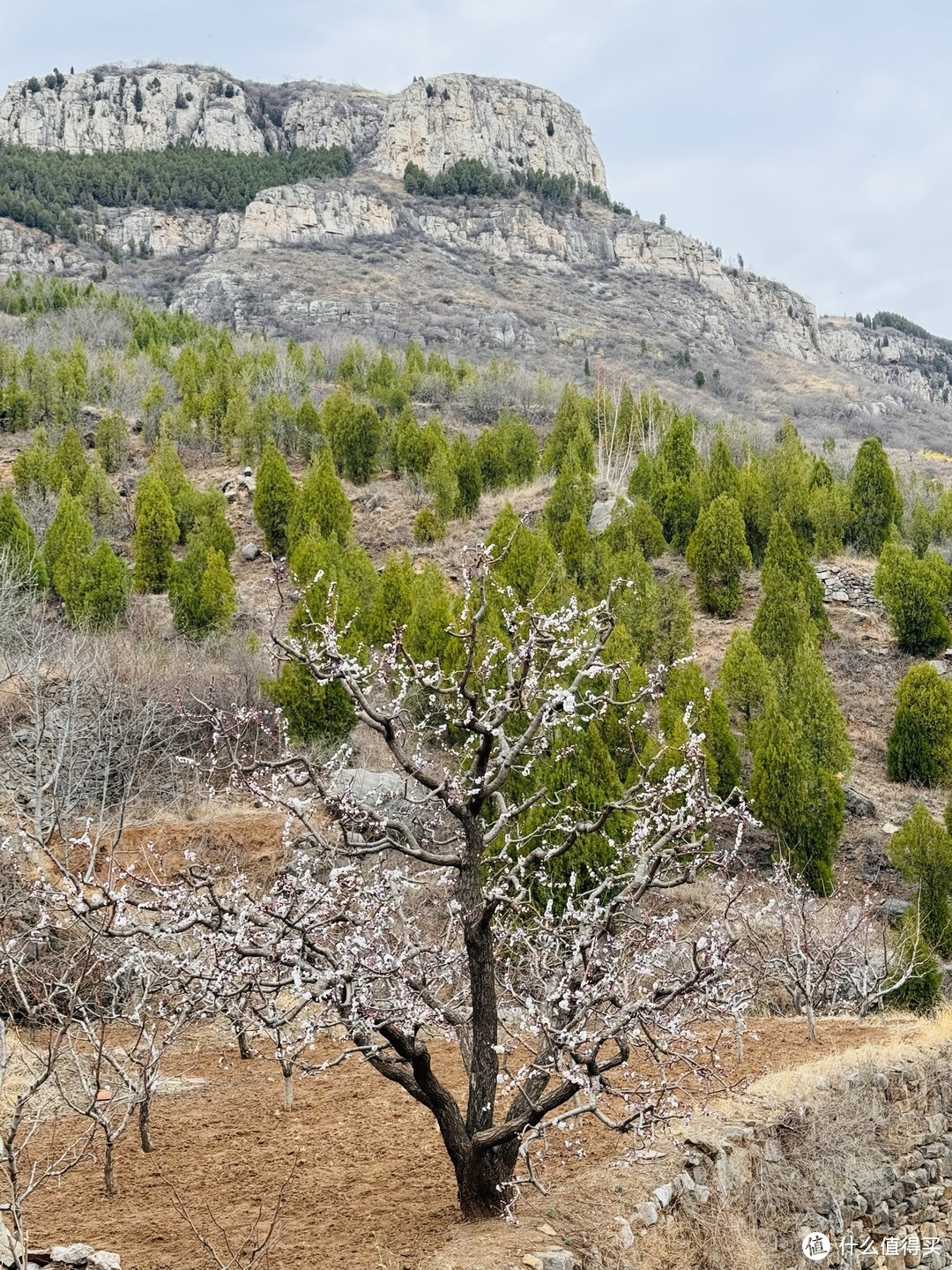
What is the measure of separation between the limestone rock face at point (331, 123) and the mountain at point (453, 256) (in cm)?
22

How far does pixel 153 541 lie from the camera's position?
22.3m

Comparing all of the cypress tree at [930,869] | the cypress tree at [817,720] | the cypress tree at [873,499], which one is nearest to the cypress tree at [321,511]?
the cypress tree at [817,720]

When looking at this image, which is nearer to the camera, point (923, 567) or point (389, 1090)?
point (389, 1090)

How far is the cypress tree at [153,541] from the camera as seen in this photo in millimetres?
22266

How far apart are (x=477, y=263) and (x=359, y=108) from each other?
110ft

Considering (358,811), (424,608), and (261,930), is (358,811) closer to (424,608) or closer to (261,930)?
(261,930)

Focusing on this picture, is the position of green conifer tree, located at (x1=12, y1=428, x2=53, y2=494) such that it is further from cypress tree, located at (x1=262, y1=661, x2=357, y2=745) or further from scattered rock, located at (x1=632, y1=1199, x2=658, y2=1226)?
scattered rock, located at (x1=632, y1=1199, x2=658, y2=1226)

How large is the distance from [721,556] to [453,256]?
5820 centimetres

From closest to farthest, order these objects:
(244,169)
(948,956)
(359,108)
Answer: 1. (948,956)
2. (244,169)
3. (359,108)

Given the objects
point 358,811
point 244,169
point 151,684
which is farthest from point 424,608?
point 244,169

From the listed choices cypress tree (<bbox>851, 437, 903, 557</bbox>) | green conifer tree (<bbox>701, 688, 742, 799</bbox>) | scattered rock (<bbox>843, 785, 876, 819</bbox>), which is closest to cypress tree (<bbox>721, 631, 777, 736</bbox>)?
green conifer tree (<bbox>701, 688, 742, 799</bbox>)

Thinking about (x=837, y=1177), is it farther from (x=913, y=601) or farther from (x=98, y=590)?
(x=98, y=590)

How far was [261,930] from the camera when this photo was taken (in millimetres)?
4594
